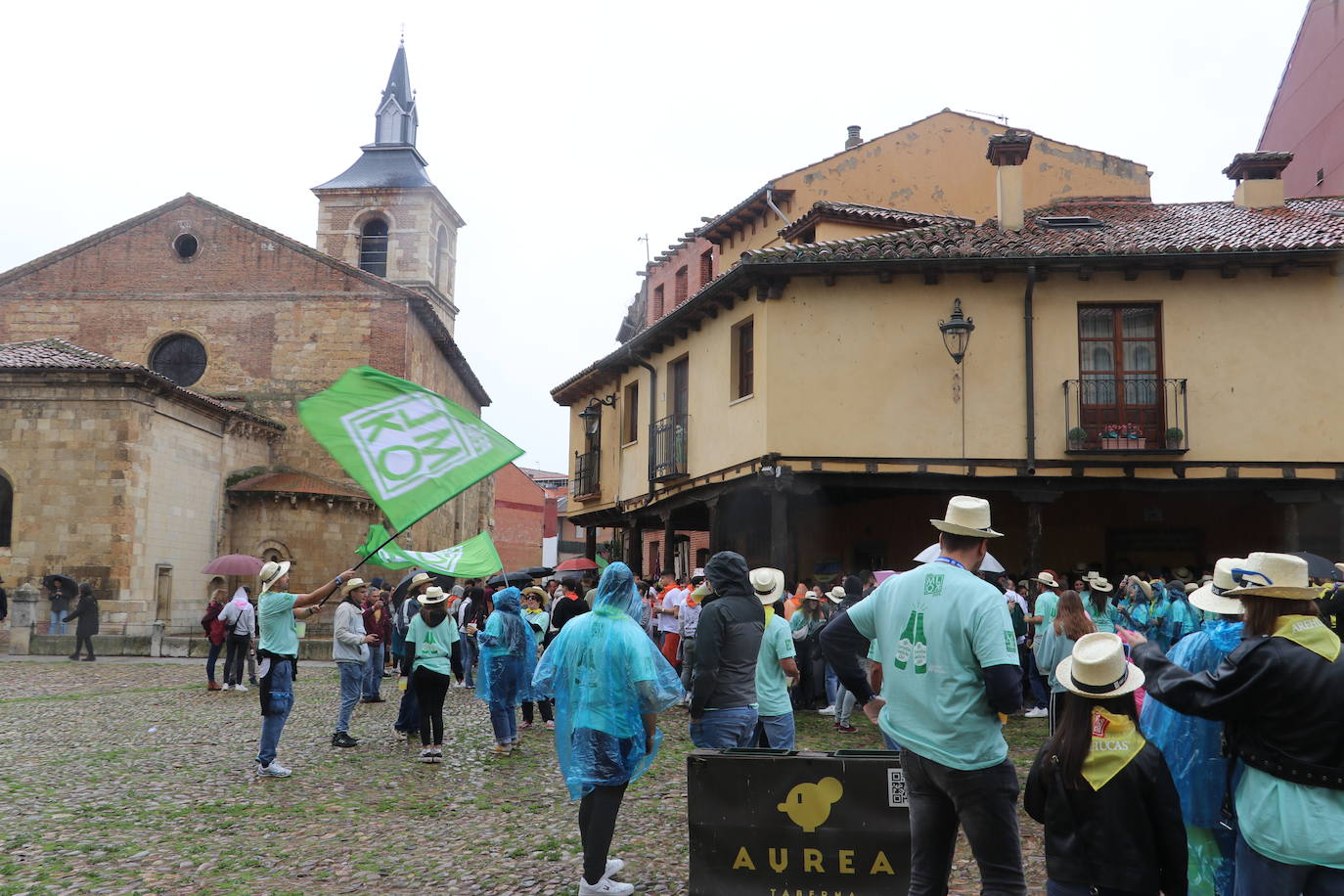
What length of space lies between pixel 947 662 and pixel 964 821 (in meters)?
0.57

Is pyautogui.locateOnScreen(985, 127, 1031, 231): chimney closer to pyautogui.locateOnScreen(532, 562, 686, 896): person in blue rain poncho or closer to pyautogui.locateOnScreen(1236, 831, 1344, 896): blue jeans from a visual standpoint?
pyautogui.locateOnScreen(532, 562, 686, 896): person in blue rain poncho

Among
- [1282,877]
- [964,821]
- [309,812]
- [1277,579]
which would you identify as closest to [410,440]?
[309,812]

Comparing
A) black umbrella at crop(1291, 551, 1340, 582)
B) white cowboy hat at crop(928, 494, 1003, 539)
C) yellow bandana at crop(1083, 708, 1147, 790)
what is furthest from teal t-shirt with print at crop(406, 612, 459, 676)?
yellow bandana at crop(1083, 708, 1147, 790)

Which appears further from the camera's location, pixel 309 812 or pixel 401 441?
pixel 309 812

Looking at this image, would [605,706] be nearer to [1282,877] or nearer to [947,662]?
[947,662]

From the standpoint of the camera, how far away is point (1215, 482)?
16359 mm

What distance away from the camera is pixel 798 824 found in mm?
4855

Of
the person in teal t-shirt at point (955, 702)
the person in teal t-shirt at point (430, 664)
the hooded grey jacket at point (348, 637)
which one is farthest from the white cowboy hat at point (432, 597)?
the person in teal t-shirt at point (955, 702)

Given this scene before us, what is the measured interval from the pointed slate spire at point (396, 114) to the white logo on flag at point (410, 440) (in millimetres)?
48510

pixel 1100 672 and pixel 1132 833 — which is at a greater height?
pixel 1100 672

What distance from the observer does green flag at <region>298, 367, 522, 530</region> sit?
22.7ft

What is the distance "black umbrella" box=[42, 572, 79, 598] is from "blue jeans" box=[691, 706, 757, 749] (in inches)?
901

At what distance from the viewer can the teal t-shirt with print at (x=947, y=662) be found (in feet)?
13.1

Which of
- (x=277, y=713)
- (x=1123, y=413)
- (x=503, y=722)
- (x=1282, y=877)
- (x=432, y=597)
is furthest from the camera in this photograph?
(x=1123, y=413)
